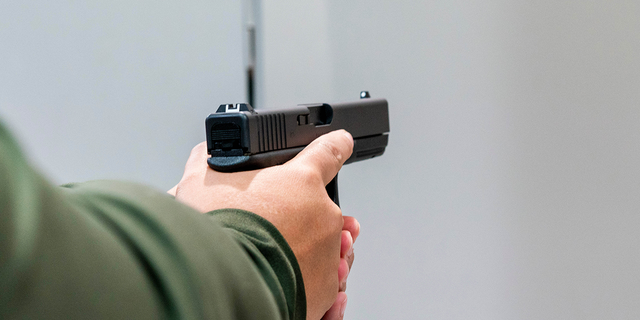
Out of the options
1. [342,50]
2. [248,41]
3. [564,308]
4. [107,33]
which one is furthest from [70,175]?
[564,308]

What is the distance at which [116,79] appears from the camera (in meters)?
0.87

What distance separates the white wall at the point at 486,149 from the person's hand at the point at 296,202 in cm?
45

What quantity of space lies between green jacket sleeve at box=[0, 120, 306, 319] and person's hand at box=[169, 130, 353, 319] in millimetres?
178

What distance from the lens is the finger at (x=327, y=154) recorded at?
0.48 metres

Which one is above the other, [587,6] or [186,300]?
[587,6]

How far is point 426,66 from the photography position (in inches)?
34.6

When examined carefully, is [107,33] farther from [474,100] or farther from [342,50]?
[474,100]

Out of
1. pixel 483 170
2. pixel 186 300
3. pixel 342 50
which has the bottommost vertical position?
pixel 483 170

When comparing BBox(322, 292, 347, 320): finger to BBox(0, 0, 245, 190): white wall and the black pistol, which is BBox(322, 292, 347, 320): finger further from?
BBox(0, 0, 245, 190): white wall

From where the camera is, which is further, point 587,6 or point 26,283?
point 587,6

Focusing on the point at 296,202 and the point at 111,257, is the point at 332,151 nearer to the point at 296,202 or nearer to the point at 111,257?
the point at 296,202

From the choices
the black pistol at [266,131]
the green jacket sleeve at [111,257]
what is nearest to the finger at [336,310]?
the black pistol at [266,131]

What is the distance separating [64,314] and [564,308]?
0.83 m

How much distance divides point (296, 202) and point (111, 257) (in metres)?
0.27
